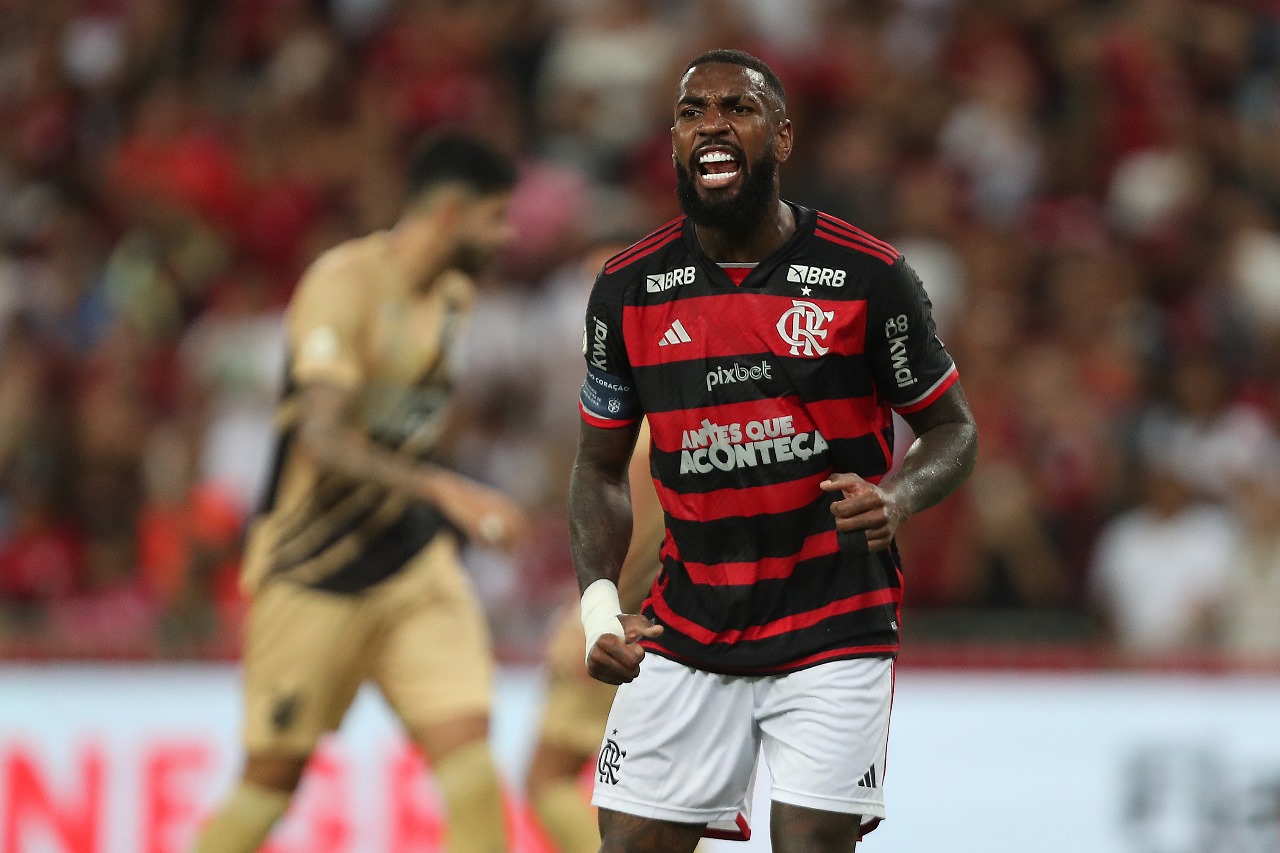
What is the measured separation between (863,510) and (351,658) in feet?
9.03

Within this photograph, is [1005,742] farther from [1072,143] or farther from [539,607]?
[1072,143]

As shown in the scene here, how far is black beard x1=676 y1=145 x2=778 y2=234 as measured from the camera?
430 cm

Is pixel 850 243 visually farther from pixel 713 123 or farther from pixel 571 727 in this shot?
pixel 571 727

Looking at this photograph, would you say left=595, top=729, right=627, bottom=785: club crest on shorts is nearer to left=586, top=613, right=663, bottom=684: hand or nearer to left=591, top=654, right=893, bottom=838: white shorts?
left=591, top=654, right=893, bottom=838: white shorts

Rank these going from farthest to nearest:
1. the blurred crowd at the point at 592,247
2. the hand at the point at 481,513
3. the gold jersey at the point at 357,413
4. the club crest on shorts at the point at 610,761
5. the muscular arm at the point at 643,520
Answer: the blurred crowd at the point at 592,247 < the gold jersey at the point at 357,413 < the muscular arm at the point at 643,520 < the hand at the point at 481,513 < the club crest on shorts at the point at 610,761

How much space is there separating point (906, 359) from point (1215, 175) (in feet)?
24.1

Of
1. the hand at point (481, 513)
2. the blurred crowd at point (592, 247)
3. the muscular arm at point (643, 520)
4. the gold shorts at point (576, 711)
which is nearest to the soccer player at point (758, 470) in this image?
the hand at point (481, 513)

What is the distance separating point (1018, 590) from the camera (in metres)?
8.93

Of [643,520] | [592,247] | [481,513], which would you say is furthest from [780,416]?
[592,247]

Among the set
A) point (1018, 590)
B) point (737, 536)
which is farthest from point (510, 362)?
point (737, 536)

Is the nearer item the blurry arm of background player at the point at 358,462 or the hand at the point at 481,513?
the hand at the point at 481,513

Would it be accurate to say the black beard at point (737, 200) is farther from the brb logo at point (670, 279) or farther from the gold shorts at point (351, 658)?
the gold shorts at point (351, 658)

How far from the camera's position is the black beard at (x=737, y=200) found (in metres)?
4.30

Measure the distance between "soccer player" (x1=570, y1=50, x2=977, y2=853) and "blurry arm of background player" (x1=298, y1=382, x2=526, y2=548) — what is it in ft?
3.89
